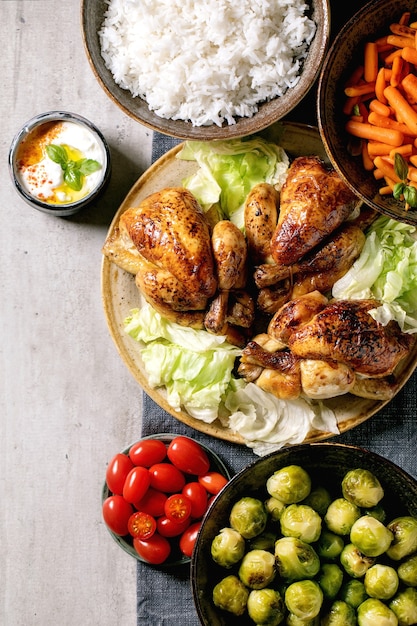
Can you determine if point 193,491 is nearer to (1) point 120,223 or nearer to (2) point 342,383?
(2) point 342,383

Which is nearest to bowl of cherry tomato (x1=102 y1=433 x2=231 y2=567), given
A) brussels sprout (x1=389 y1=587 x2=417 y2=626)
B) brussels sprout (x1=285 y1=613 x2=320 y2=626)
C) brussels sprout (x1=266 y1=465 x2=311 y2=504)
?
brussels sprout (x1=266 y1=465 x2=311 y2=504)

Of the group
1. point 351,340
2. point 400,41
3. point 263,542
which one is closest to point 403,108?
point 400,41

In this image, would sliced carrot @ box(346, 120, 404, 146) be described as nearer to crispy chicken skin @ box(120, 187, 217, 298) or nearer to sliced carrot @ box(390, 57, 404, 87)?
sliced carrot @ box(390, 57, 404, 87)

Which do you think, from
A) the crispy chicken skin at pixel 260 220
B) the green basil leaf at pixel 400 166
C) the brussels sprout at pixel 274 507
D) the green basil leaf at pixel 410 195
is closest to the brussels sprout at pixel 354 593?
the brussels sprout at pixel 274 507

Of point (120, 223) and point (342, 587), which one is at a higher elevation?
point (120, 223)

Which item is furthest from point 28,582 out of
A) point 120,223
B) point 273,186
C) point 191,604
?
point 273,186

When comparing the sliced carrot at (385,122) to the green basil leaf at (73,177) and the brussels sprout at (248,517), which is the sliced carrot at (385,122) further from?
the brussels sprout at (248,517)
